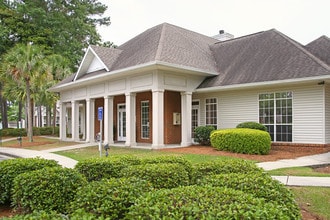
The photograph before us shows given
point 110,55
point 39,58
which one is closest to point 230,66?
point 110,55

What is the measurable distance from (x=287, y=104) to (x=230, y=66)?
14.1ft

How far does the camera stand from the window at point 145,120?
19219 millimetres

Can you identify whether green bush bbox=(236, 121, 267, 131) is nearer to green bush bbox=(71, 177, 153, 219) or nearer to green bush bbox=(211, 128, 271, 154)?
green bush bbox=(211, 128, 271, 154)

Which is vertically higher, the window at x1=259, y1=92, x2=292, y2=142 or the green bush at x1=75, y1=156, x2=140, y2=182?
the window at x1=259, y1=92, x2=292, y2=142

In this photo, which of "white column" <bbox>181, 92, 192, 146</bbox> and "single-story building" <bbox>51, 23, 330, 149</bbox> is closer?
"single-story building" <bbox>51, 23, 330, 149</bbox>

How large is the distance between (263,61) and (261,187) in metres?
13.8

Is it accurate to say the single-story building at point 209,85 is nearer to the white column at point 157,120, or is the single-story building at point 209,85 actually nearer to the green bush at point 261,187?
the white column at point 157,120

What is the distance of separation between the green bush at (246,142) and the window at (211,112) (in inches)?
155

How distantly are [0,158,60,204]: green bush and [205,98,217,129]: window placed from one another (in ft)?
41.8

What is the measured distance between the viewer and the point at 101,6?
39.4m

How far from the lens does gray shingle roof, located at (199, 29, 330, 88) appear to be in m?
14.1

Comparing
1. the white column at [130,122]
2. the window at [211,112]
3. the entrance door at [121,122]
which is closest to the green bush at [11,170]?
the white column at [130,122]

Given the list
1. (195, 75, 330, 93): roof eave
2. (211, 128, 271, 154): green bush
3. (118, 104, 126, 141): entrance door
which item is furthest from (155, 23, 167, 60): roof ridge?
(118, 104, 126, 141): entrance door

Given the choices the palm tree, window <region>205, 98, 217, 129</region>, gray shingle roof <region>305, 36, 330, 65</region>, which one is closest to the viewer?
gray shingle roof <region>305, 36, 330, 65</region>
